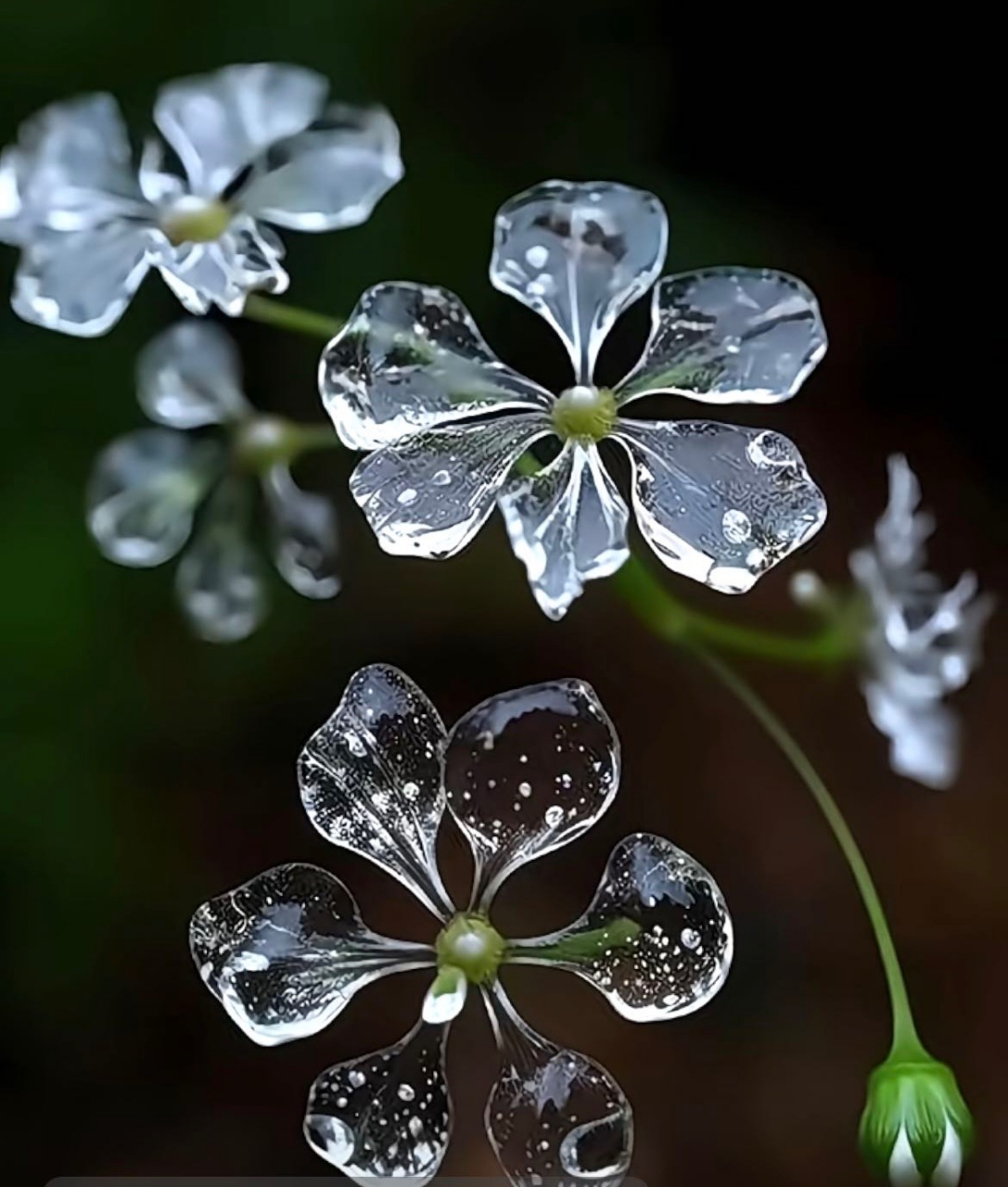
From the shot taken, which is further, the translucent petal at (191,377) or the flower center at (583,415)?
the translucent petal at (191,377)

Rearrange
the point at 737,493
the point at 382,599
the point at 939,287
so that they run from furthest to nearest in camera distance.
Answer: the point at 939,287 → the point at 382,599 → the point at 737,493

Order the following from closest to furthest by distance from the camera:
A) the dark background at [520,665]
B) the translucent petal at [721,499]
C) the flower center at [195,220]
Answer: the translucent petal at [721,499]
the flower center at [195,220]
the dark background at [520,665]

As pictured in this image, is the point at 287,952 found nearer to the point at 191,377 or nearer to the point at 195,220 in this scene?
the point at 195,220

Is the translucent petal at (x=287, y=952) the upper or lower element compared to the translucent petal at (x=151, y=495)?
upper

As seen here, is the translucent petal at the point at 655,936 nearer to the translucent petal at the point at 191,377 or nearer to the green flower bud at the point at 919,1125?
the green flower bud at the point at 919,1125

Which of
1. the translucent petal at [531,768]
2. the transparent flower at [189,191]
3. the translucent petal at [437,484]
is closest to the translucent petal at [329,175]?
the transparent flower at [189,191]

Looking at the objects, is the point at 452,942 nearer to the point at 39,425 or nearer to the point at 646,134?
the point at 39,425

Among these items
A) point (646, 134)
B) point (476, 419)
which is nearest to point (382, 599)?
point (646, 134)
